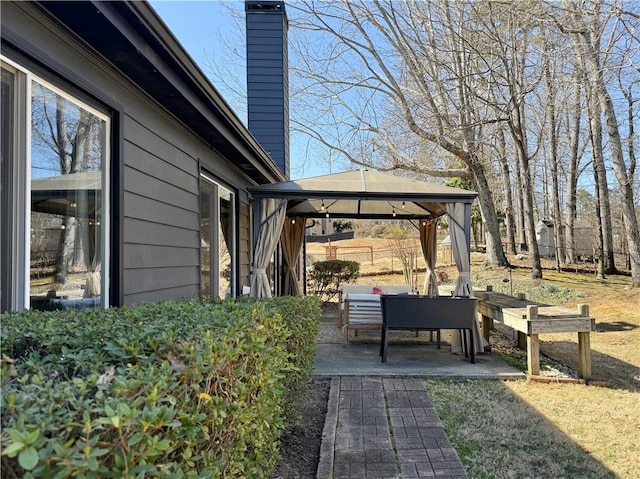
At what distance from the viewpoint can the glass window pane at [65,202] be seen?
89.5 inches

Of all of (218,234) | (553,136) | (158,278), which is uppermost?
(553,136)

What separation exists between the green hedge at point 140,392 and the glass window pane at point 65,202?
1.82 ft

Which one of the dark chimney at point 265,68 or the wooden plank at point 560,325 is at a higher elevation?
the dark chimney at point 265,68

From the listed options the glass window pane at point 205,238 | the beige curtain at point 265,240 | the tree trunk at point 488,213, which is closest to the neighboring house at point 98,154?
the glass window pane at point 205,238

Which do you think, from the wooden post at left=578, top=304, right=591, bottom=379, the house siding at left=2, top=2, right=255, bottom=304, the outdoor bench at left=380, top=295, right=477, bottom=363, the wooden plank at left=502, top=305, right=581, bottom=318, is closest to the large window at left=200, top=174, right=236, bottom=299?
the house siding at left=2, top=2, right=255, bottom=304

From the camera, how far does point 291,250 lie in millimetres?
9195

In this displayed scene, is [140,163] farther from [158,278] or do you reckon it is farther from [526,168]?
[526,168]

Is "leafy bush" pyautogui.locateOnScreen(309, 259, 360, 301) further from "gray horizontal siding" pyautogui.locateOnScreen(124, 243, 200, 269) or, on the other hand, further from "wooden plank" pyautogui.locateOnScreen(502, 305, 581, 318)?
"gray horizontal siding" pyautogui.locateOnScreen(124, 243, 200, 269)

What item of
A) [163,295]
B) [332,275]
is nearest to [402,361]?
[163,295]

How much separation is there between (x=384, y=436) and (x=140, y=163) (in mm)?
2656

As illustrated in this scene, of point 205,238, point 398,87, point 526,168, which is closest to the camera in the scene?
point 205,238

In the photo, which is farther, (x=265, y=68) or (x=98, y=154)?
(x=265, y=68)

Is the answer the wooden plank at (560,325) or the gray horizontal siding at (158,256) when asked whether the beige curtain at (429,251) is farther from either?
A: the gray horizontal siding at (158,256)

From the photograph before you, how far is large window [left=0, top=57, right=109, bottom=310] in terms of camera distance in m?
2.08
